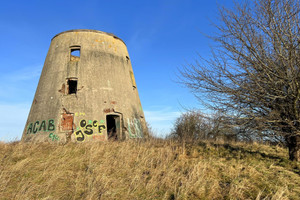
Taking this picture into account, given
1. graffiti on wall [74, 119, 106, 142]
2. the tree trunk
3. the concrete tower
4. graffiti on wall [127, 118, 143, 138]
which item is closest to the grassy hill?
the tree trunk

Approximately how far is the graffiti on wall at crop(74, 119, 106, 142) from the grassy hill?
271 centimetres

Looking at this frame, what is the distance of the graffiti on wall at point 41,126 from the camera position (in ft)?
32.8

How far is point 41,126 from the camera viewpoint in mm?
10211

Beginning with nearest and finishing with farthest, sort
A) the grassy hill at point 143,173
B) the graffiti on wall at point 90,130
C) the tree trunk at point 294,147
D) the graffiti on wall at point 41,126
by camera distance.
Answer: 1. the grassy hill at point 143,173
2. the tree trunk at point 294,147
3. the graffiti on wall at point 90,130
4. the graffiti on wall at point 41,126

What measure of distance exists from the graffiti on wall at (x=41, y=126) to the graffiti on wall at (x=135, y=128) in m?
3.50

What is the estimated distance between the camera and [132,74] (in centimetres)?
1353

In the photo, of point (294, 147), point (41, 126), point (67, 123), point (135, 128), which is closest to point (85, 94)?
point (67, 123)

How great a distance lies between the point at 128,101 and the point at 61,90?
10.8 feet

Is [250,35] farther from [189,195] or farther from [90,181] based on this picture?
[90,181]

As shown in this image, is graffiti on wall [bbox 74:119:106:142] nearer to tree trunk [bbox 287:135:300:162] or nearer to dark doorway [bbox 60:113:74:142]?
dark doorway [bbox 60:113:74:142]

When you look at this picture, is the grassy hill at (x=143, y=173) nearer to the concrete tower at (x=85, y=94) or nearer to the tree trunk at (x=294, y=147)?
the tree trunk at (x=294, y=147)

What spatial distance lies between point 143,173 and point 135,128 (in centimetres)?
617

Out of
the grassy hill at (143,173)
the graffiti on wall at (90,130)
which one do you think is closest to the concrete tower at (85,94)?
the graffiti on wall at (90,130)

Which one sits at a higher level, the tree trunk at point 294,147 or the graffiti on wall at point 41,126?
the graffiti on wall at point 41,126
